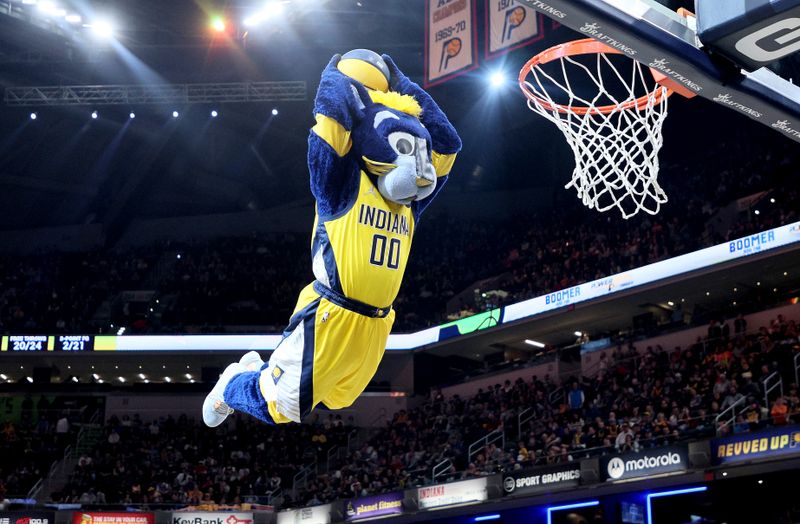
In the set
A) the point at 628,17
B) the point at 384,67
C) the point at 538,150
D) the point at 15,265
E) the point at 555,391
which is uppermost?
the point at 538,150

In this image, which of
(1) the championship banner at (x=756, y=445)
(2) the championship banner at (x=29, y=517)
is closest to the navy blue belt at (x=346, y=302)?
(1) the championship banner at (x=756, y=445)

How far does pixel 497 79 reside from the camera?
2705cm

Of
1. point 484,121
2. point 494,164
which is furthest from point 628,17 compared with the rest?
point 494,164

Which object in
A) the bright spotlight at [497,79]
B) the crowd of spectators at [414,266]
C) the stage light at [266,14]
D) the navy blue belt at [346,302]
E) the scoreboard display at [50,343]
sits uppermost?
the bright spotlight at [497,79]

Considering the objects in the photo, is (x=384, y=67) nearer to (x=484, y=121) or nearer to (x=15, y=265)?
(x=484, y=121)

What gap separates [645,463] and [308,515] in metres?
9.10

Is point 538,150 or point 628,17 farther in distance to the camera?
point 538,150

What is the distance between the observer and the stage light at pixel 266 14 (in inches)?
880

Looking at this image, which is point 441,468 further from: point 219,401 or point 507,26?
point 219,401

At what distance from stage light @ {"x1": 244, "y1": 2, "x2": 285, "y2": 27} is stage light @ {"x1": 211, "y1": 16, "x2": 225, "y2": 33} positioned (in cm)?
87

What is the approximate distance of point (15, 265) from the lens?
35.9 metres

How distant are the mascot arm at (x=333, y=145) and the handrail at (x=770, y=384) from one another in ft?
43.8

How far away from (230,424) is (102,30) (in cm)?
1305

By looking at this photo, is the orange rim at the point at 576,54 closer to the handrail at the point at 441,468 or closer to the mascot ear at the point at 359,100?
the mascot ear at the point at 359,100
